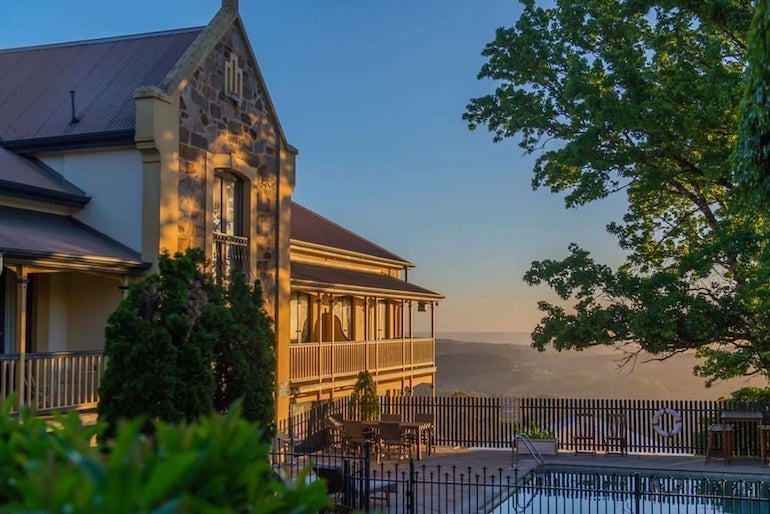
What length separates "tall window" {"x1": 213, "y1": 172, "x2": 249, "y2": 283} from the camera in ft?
55.2

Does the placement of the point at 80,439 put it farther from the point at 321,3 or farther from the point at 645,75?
the point at 321,3

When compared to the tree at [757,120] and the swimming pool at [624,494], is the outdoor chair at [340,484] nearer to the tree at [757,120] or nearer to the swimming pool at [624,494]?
the swimming pool at [624,494]

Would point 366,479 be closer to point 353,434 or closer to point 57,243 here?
point 57,243

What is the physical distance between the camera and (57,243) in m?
13.4

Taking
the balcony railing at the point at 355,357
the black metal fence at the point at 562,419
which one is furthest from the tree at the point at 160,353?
the balcony railing at the point at 355,357

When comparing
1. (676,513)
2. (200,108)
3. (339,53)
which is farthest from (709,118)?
(339,53)

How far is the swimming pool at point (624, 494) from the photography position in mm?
14195

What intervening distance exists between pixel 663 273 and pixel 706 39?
208 inches

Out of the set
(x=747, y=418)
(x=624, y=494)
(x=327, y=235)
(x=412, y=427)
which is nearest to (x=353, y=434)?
(x=412, y=427)

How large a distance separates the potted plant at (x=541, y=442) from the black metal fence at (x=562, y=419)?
361mm

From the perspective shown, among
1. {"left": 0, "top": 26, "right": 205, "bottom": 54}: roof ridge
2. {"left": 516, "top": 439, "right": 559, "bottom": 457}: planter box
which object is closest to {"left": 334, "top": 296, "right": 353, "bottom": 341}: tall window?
{"left": 516, "top": 439, "right": 559, "bottom": 457}: planter box

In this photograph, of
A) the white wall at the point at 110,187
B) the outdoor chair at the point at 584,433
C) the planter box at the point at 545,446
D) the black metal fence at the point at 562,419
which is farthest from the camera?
the outdoor chair at the point at 584,433

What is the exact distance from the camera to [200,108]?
1592 cm

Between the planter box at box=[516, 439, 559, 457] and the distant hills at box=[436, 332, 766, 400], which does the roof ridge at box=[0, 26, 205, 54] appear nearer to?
the planter box at box=[516, 439, 559, 457]
